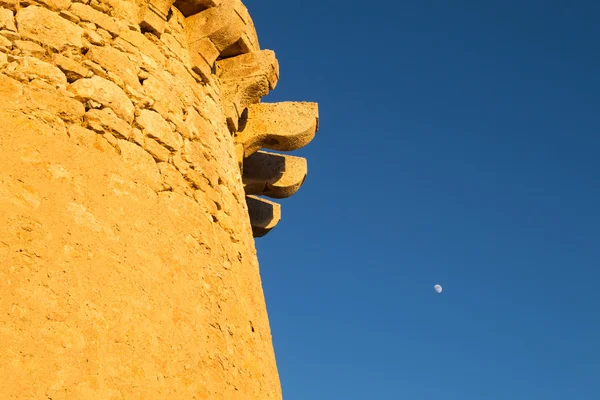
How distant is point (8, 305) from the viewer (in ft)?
10.9

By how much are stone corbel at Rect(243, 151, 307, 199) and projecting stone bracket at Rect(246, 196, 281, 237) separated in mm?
177

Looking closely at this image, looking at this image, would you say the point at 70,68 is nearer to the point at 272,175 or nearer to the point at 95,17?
the point at 95,17

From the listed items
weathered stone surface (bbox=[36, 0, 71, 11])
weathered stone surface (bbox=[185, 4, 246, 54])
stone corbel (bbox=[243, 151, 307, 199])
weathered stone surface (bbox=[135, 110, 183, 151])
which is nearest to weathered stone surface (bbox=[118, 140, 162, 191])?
weathered stone surface (bbox=[135, 110, 183, 151])

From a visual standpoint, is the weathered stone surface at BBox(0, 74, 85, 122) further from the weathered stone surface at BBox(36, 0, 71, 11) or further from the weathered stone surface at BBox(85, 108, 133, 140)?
the weathered stone surface at BBox(36, 0, 71, 11)

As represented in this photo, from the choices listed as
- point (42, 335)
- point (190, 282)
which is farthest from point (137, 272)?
point (42, 335)

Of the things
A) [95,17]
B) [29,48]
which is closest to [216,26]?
[95,17]

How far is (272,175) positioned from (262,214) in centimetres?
42

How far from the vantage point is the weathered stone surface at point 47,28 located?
13.9 feet

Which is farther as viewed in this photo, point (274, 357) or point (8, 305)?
point (274, 357)

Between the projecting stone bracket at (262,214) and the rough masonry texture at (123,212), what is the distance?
1358 millimetres

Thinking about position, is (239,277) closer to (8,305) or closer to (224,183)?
(224,183)

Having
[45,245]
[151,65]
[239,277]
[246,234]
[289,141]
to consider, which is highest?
[289,141]

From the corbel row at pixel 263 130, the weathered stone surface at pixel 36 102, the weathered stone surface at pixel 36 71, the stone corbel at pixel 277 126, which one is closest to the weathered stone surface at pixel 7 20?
the weathered stone surface at pixel 36 71

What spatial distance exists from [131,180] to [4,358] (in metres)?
1.29
